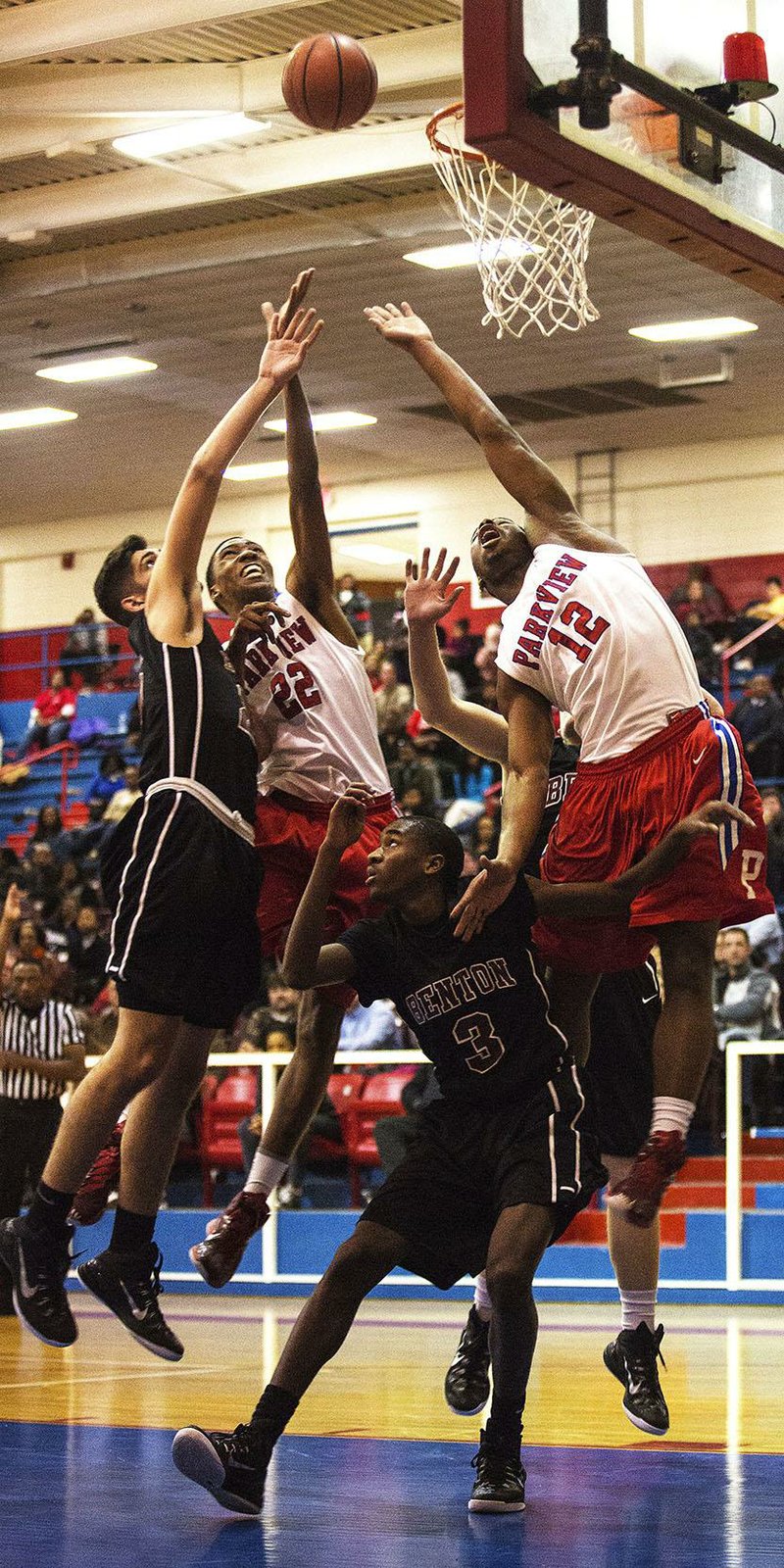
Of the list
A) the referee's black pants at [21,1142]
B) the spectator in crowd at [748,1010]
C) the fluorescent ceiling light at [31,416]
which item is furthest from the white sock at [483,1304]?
the fluorescent ceiling light at [31,416]

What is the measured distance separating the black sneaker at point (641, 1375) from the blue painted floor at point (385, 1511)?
17 centimetres

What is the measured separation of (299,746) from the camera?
6641 millimetres

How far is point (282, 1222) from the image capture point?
1341 cm

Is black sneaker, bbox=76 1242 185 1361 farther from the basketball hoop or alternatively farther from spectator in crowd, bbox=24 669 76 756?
spectator in crowd, bbox=24 669 76 756

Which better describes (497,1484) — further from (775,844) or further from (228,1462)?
(775,844)

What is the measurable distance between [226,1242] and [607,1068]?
1.47 metres

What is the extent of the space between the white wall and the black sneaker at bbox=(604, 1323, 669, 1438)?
54.7ft

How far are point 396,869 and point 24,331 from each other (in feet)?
43.0

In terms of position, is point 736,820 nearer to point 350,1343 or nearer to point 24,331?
point 350,1343

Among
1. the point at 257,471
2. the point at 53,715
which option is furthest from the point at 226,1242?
the point at 53,715

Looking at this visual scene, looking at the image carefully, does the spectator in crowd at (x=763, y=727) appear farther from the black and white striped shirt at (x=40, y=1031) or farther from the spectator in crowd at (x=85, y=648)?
the spectator in crowd at (x=85, y=648)

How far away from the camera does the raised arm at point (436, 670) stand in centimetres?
672

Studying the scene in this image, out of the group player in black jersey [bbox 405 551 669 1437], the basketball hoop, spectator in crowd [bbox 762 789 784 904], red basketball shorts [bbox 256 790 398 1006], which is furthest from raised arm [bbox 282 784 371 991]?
spectator in crowd [bbox 762 789 784 904]

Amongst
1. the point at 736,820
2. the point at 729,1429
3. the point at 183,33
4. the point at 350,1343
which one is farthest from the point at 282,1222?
the point at 736,820
